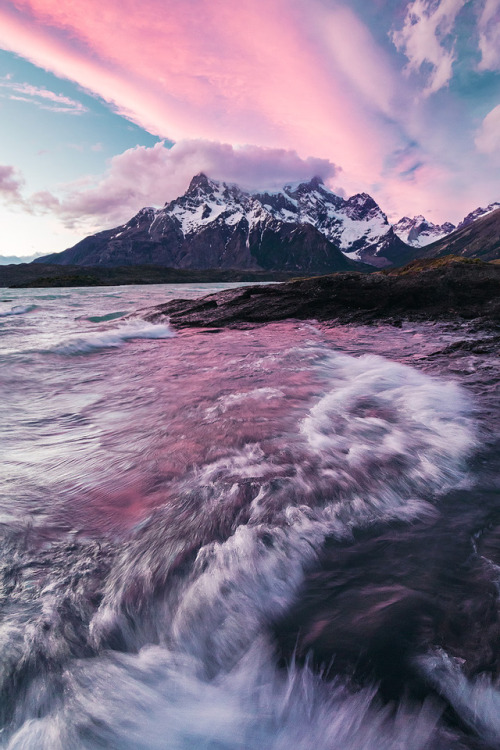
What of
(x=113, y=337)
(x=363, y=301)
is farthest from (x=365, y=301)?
(x=113, y=337)

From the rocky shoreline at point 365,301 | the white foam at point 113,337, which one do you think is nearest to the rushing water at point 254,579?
the white foam at point 113,337

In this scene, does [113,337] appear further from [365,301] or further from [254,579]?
[254,579]

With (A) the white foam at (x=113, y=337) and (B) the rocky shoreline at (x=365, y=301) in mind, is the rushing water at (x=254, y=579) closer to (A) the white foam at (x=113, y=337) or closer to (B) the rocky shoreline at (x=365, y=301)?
(A) the white foam at (x=113, y=337)

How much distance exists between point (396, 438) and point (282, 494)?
1.72 m

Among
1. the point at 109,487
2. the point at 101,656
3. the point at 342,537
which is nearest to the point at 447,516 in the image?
the point at 342,537

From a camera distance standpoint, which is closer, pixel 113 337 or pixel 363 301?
pixel 113 337

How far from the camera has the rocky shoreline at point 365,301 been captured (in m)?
10.5

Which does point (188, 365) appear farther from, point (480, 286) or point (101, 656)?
point (480, 286)

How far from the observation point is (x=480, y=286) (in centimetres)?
1068

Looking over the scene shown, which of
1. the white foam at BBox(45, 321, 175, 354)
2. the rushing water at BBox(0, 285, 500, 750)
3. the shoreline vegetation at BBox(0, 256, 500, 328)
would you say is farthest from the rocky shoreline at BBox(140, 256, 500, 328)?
the rushing water at BBox(0, 285, 500, 750)

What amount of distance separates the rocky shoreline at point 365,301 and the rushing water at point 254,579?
6.76 meters

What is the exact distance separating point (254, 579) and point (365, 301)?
10.8m

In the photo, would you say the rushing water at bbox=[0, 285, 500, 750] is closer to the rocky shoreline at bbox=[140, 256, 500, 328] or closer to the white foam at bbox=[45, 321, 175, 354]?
the white foam at bbox=[45, 321, 175, 354]

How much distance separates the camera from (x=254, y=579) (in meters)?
2.29
